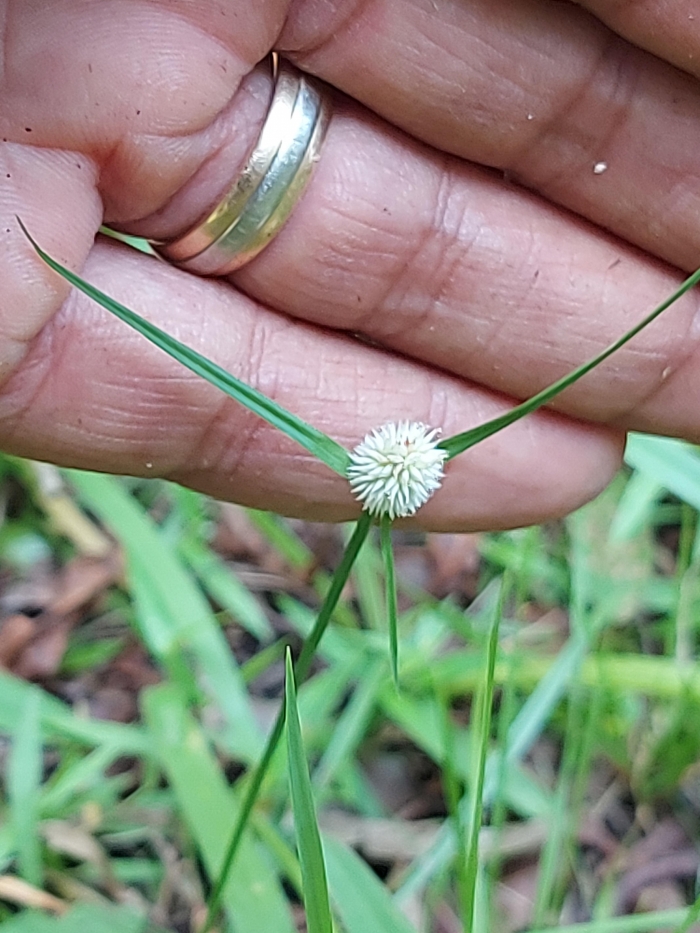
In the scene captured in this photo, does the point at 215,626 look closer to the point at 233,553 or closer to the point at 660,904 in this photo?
the point at 233,553

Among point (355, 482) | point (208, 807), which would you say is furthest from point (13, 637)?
point (355, 482)

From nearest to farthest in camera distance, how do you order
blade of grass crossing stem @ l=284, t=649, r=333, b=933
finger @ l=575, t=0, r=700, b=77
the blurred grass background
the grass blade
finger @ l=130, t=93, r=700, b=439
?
1. blade of grass crossing stem @ l=284, t=649, r=333, b=933
2. finger @ l=575, t=0, r=700, b=77
3. finger @ l=130, t=93, r=700, b=439
4. the blurred grass background
5. the grass blade

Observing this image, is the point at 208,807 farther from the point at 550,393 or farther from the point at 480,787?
the point at 550,393

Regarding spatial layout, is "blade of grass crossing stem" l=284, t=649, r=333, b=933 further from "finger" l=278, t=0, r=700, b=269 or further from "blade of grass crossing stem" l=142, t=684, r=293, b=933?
"finger" l=278, t=0, r=700, b=269

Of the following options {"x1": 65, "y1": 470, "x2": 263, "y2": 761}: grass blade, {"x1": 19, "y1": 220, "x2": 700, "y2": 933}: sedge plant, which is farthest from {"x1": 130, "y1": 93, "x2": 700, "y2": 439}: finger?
{"x1": 65, "y1": 470, "x2": 263, "y2": 761}: grass blade

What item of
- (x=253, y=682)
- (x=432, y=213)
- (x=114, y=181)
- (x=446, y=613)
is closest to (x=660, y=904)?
(x=446, y=613)

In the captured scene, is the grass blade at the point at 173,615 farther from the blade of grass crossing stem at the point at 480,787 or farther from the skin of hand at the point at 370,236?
the blade of grass crossing stem at the point at 480,787

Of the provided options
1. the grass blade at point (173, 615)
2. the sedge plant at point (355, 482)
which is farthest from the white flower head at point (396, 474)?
the grass blade at point (173, 615)
